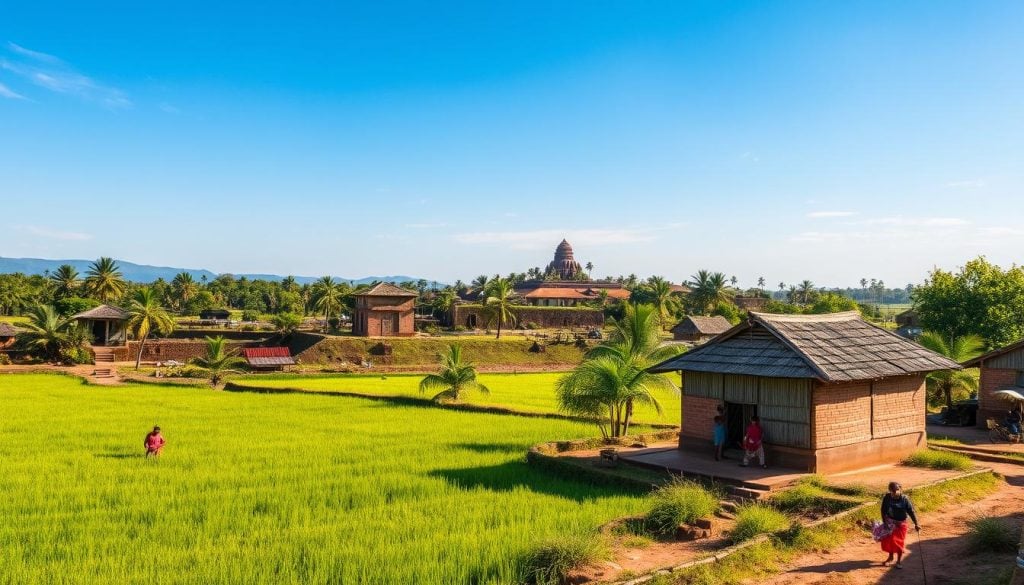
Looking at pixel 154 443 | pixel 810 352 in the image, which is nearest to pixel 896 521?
pixel 810 352

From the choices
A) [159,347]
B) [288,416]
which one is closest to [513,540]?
[288,416]

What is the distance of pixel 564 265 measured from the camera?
509ft

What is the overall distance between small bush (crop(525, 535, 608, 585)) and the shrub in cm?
197

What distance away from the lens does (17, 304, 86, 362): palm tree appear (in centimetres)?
4462

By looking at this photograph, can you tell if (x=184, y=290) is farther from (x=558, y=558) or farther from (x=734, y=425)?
(x=558, y=558)

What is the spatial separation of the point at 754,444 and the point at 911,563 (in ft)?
17.0

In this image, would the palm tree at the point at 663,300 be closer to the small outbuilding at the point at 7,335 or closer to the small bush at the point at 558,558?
the small outbuilding at the point at 7,335

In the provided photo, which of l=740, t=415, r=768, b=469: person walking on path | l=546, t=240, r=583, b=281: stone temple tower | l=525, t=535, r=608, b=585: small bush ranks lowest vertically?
l=525, t=535, r=608, b=585: small bush

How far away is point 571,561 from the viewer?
9.33 metres

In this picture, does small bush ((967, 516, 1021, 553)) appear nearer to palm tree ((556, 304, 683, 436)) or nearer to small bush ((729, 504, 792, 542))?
small bush ((729, 504, 792, 542))

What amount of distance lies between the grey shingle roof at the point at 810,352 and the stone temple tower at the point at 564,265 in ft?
414

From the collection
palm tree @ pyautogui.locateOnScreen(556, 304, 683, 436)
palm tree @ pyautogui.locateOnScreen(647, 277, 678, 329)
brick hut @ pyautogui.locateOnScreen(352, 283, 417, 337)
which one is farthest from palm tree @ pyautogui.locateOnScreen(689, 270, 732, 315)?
palm tree @ pyautogui.locateOnScreen(556, 304, 683, 436)

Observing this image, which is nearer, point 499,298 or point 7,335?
point 7,335

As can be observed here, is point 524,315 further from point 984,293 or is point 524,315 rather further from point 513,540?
point 513,540
